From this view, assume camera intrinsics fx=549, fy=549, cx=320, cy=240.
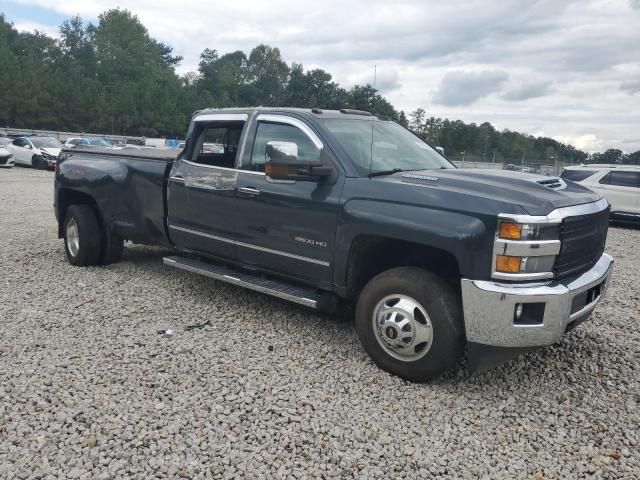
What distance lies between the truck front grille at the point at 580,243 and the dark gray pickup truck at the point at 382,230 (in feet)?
0.05

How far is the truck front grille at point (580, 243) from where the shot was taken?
11.6 ft

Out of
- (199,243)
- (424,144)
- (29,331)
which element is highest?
(424,144)

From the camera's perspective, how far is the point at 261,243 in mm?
4715

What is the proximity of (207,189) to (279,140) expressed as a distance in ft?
2.87

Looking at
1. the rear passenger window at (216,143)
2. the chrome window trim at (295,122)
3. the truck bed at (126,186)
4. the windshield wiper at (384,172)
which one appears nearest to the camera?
the windshield wiper at (384,172)

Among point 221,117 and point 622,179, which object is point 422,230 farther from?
point 622,179

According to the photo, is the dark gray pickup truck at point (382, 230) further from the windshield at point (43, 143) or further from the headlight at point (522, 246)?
the windshield at point (43, 143)

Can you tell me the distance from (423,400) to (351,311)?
1.70 m

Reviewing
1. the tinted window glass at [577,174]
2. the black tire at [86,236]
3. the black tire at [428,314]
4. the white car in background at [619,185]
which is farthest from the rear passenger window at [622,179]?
the black tire at [86,236]

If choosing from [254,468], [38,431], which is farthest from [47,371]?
[254,468]

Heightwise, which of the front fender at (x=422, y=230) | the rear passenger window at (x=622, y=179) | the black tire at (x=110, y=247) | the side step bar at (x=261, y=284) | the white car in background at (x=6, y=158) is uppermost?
the front fender at (x=422, y=230)

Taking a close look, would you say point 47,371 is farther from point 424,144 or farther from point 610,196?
point 610,196

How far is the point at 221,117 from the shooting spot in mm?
5395

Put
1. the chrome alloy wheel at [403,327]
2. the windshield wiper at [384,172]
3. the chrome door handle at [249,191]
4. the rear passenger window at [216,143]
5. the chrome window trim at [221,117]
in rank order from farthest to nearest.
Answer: the rear passenger window at [216,143] < the chrome window trim at [221,117] < the chrome door handle at [249,191] < the windshield wiper at [384,172] < the chrome alloy wheel at [403,327]
